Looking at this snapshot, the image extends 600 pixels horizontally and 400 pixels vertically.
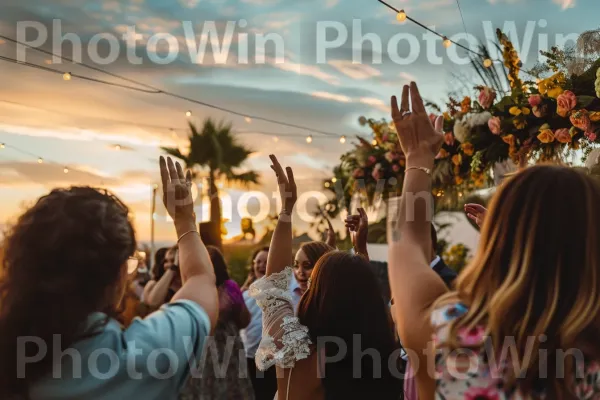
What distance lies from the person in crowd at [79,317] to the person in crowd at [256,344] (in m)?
2.91

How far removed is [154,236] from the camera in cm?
2191

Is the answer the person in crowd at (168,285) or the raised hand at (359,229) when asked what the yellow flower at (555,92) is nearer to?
the raised hand at (359,229)

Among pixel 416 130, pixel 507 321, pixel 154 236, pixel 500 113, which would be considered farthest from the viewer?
pixel 154 236

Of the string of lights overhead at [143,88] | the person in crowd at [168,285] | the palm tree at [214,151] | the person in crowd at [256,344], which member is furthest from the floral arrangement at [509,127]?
the palm tree at [214,151]

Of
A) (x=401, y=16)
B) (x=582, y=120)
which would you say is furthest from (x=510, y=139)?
(x=401, y=16)

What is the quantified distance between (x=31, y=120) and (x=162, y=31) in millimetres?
2494

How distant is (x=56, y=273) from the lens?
1.16m

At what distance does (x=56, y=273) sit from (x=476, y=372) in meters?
0.76

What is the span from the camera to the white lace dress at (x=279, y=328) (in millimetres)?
1966

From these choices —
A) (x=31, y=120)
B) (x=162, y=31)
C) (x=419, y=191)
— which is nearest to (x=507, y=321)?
(x=419, y=191)

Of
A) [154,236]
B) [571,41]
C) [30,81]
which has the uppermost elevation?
[30,81]

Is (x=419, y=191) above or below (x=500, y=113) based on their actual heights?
below

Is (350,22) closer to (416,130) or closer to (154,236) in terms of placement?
(416,130)

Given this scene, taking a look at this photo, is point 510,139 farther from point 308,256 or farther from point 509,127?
point 308,256
